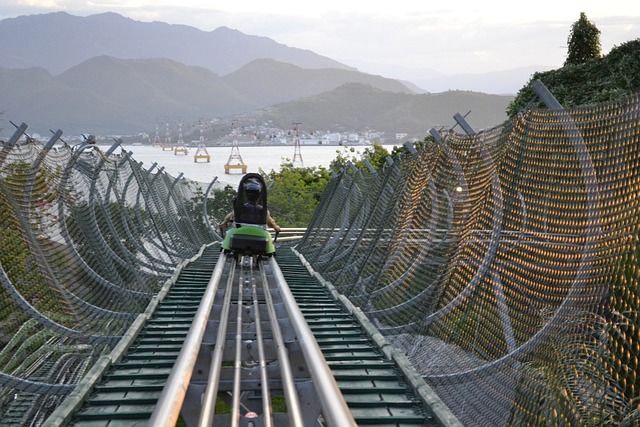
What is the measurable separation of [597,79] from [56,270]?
47.7 ft

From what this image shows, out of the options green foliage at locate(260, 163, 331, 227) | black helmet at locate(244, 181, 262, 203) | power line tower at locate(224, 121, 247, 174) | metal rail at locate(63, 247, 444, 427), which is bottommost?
power line tower at locate(224, 121, 247, 174)

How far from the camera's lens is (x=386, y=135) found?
417 ft

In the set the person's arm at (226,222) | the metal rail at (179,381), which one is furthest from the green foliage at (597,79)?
the metal rail at (179,381)

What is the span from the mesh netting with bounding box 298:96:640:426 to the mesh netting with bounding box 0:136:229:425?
2.46m

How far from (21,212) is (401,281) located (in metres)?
3.31

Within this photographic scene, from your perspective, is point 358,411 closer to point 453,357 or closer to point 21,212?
point 453,357

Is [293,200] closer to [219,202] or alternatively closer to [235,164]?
[219,202]

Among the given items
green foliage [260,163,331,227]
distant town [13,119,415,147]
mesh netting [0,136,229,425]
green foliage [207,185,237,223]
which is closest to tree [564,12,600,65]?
green foliage [207,185,237,223]

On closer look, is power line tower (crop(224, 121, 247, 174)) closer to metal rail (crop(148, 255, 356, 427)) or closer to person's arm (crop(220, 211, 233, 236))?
person's arm (crop(220, 211, 233, 236))

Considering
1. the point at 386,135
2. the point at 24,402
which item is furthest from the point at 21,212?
the point at 386,135

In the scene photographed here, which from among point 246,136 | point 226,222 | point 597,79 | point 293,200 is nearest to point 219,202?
point 597,79

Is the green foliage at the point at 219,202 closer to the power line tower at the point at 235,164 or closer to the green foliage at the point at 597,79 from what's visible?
the green foliage at the point at 597,79

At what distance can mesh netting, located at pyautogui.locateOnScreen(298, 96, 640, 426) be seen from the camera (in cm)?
369

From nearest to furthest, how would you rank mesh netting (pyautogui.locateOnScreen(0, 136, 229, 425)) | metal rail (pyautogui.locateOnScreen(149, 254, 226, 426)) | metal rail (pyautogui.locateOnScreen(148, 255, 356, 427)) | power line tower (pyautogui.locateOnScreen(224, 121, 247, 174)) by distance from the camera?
metal rail (pyautogui.locateOnScreen(149, 254, 226, 426)), metal rail (pyautogui.locateOnScreen(148, 255, 356, 427)), mesh netting (pyautogui.locateOnScreen(0, 136, 229, 425)), power line tower (pyautogui.locateOnScreen(224, 121, 247, 174))
